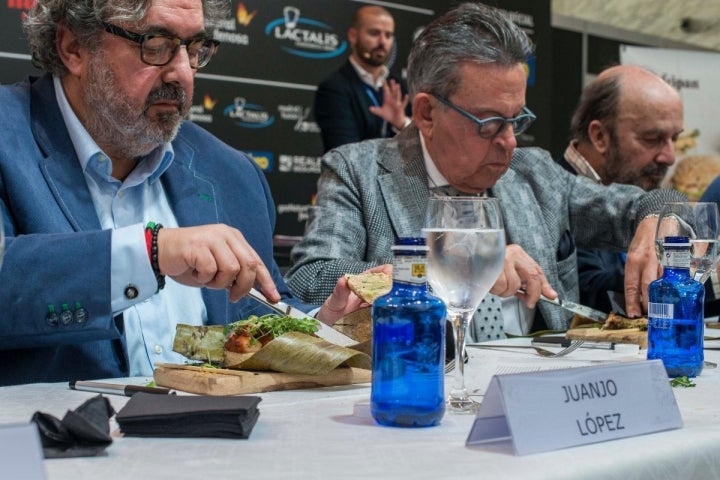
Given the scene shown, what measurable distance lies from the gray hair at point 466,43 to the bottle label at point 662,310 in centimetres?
123

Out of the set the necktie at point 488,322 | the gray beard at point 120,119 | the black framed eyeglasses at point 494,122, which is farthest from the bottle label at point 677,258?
the black framed eyeglasses at point 494,122

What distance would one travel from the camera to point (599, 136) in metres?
3.70

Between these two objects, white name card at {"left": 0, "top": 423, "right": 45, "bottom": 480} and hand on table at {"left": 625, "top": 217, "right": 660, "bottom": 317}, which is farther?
hand on table at {"left": 625, "top": 217, "right": 660, "bottom": 317}

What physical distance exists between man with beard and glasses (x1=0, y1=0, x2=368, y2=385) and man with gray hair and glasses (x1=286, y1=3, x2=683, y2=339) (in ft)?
0.94

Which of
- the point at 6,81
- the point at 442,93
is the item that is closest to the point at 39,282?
the point at 442,93

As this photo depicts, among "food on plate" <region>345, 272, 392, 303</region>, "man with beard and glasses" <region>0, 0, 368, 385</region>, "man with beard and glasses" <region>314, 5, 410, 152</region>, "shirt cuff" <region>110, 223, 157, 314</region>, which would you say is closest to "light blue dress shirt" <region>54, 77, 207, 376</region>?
"man with beard and glasses" <region>0, 0, 368, 385</region>

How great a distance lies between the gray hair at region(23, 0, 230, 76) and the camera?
1876mm

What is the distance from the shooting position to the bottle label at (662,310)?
133 centimetres

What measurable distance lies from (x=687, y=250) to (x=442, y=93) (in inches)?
50.5

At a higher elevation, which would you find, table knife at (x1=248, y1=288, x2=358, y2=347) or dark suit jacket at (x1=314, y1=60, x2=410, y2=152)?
dark suit jacket at (x1=314, y1=60, x2=410, y2=152)

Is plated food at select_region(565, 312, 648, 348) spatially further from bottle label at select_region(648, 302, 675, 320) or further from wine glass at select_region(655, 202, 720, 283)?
bottle label at select_region(648, 302, 675, 320)

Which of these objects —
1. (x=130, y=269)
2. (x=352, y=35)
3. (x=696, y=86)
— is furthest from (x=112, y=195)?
(x=696, y=86)

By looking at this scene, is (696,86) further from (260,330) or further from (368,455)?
(368,455)

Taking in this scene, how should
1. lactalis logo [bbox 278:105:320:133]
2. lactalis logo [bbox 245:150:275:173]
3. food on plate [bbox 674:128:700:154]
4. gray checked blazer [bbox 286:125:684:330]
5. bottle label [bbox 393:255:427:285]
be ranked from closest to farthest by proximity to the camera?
bottle label [bbox 393:255:427:285], gray checked blazer [bbox 286:125:684:330], lactalis logo [bbox 245:150:275:173], lactalis logo [bbox 278:105:320:133], food on plate [bbox 674:128:700:154]
